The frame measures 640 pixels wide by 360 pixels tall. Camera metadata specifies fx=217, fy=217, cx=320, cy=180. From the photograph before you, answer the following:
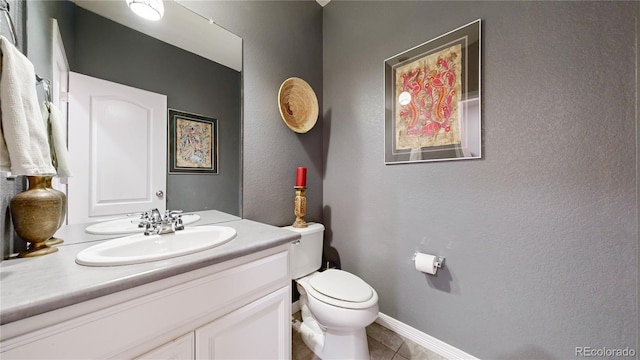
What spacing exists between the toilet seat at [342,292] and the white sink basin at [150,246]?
0.59 m

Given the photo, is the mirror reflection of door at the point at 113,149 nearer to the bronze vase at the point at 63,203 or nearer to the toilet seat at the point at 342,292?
the bronze vase at the point at 63,203

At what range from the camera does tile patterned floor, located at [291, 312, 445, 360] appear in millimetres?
1320

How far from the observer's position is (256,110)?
1.49 metres

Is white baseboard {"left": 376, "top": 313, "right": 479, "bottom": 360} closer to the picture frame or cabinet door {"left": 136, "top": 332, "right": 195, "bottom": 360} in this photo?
cabinet door {"left": 136, "top": 332, "right": 195, "bottom": 360}

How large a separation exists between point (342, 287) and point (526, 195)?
105cm

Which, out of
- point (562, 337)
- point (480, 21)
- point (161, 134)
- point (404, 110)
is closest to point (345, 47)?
point (404, 110)

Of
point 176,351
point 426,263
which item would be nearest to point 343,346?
point 426,263

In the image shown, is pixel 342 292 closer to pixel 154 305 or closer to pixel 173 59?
pixel 154 305

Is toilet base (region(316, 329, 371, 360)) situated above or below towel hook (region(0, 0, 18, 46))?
below

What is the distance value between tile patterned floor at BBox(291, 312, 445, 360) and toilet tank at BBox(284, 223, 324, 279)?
0.43 meters

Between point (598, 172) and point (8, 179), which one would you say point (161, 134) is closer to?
point (8, 179)

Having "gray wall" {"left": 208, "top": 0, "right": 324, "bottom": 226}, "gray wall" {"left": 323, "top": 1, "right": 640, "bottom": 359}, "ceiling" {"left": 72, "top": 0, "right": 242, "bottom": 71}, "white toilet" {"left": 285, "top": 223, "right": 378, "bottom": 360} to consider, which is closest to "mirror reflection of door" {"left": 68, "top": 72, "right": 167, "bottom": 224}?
"ceiling" {"left": 72, "top": 0, "right": 242, "bottom": 71}

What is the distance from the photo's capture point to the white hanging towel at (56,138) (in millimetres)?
800

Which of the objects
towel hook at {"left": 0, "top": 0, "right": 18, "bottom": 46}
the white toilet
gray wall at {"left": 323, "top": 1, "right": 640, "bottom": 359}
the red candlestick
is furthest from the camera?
the red candlestick
